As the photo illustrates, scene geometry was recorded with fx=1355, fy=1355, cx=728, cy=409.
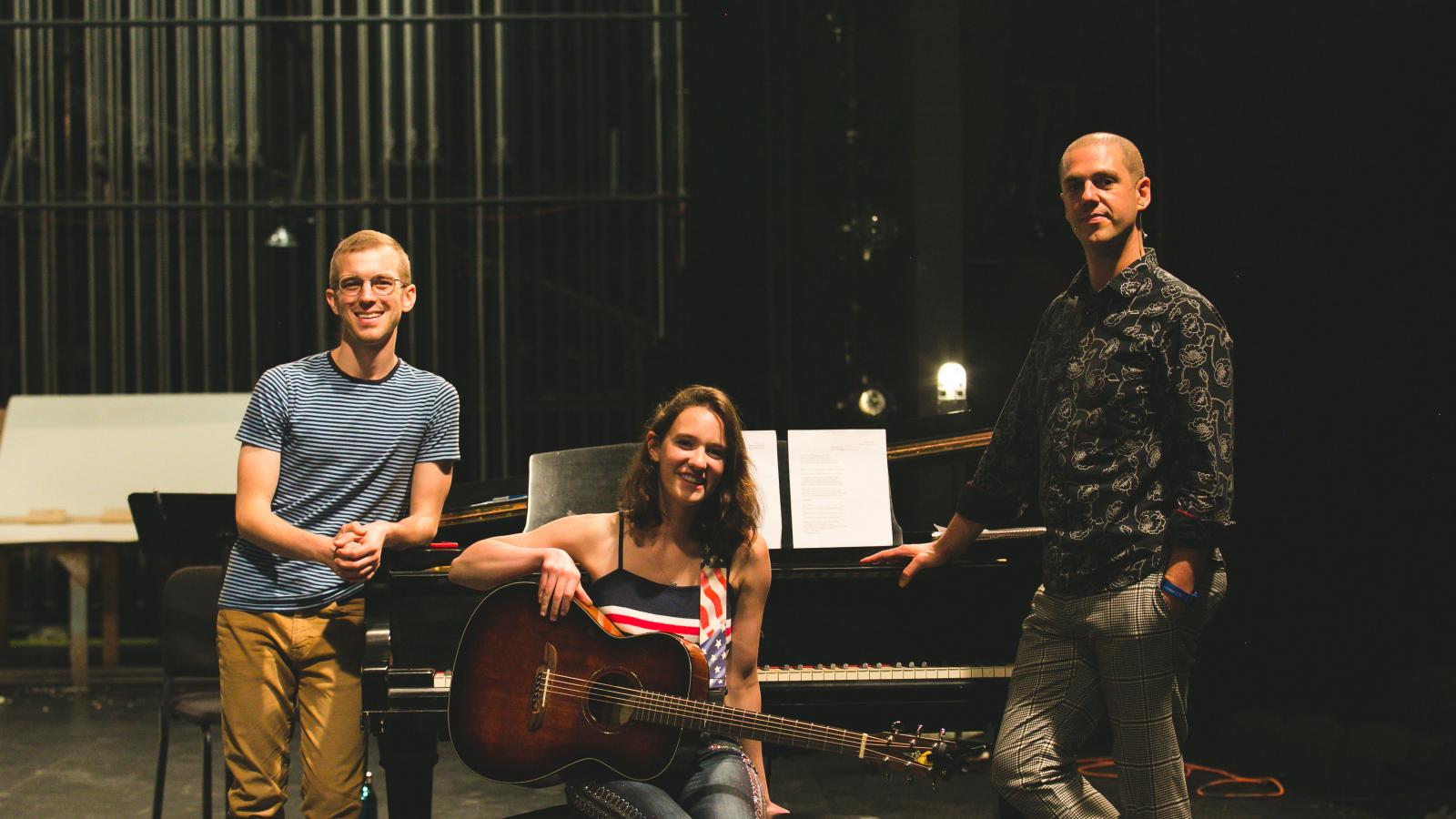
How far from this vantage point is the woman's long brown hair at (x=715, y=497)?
104 inches

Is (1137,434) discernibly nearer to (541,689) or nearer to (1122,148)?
(1122,148)

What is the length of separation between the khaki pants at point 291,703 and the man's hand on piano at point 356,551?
0.60ft

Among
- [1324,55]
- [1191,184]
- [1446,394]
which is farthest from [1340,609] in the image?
[1324,55]

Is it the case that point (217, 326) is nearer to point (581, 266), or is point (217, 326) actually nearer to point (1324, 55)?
point (581, 266)

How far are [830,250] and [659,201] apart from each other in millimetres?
1004

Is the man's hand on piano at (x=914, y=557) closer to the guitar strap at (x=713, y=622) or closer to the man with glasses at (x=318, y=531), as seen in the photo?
the guitar strap at (x=713, y=622)

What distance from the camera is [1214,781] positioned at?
4402 millimetres

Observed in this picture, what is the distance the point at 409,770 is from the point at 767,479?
1.00m

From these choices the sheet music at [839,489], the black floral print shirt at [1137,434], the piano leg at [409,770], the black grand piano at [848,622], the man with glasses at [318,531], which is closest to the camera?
the black floral print shirt at [1137,434]

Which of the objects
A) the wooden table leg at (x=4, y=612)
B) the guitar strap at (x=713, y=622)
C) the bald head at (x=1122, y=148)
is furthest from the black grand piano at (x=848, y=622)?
the wooden table leg at (x=4, y=612)

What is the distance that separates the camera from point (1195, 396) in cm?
233

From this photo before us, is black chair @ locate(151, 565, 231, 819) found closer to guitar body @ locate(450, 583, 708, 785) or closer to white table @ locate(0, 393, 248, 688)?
guitar body @ locate(450, 583, 708, 785)

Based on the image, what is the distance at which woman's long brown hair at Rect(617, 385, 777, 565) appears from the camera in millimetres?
2650

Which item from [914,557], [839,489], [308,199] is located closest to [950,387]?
[839,489]
